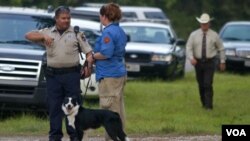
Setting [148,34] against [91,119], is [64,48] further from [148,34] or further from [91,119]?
[148,34]

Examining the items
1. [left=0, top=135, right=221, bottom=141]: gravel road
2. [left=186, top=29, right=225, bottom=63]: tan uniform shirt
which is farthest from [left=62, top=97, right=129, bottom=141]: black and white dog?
[left=186, top=29, right=225, bottom=63]: tan uniform shirt

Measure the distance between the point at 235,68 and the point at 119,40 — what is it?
1498 cm

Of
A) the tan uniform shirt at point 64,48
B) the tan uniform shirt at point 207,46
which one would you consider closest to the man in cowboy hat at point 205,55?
the tan uniform shirt at point 207,46

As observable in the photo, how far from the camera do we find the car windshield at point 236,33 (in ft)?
89.2

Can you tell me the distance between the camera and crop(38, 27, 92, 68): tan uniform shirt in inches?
449

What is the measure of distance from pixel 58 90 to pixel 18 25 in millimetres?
4875

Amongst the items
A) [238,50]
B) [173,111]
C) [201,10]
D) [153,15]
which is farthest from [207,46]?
[201,10]

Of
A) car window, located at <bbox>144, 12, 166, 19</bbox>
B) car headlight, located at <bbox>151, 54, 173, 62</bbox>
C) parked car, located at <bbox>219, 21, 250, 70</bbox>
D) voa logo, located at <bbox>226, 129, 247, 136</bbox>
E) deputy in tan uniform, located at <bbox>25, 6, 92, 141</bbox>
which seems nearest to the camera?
voa logo, located at <bbox>226, 129, 247, 136</bbox>

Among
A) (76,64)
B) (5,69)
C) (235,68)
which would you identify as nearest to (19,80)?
(5,69)

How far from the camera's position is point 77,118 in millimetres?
11055

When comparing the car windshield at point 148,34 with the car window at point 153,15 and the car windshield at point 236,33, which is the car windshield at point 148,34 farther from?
the car window at point 153,15

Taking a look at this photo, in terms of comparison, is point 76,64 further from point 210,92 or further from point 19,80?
point 210,92

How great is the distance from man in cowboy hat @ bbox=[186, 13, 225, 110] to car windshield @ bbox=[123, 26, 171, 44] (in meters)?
7.58

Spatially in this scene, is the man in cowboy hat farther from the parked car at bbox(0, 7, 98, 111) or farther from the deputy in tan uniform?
the deputy in tan uniform
